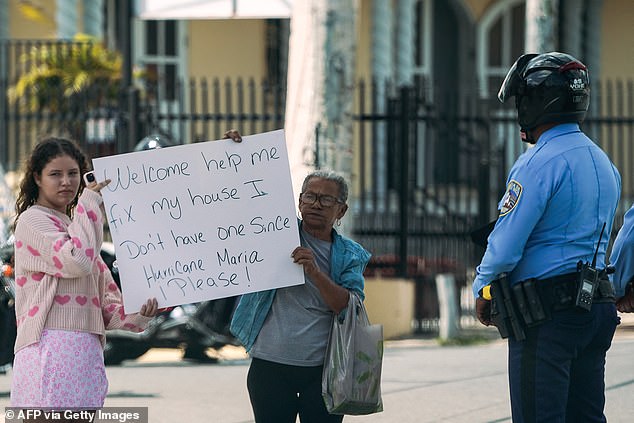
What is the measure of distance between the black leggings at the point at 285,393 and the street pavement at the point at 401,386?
2674 mm

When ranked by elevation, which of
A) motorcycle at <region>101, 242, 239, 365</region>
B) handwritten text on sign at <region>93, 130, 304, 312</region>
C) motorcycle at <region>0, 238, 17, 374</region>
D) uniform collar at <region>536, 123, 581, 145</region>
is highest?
uniform collar at <region>536, 123, 581, 145</region>

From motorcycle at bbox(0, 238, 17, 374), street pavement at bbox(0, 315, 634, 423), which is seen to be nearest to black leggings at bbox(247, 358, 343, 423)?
street pavement at bbox(0, 315, 634, 423)

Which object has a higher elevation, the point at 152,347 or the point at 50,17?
the point at 50,17

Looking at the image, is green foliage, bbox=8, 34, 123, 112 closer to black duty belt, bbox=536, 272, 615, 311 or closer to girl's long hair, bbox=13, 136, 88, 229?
girl's long hair, bbox=13, 136, 88, 229

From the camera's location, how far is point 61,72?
14.4 meters

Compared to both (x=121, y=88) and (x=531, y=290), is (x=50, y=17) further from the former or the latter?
(x=531, y=290)

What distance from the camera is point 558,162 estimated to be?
4.65m

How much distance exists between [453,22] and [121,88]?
839 centimetres

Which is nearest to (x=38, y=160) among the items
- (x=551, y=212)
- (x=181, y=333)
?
(x=551, y=212)

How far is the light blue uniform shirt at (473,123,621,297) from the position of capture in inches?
182

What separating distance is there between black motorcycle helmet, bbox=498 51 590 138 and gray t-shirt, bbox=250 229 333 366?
991mm

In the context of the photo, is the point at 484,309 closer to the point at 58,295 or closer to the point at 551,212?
the point at 551,212

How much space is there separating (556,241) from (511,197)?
0.75ft

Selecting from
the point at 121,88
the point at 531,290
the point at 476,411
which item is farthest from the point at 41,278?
the point at 121,88
